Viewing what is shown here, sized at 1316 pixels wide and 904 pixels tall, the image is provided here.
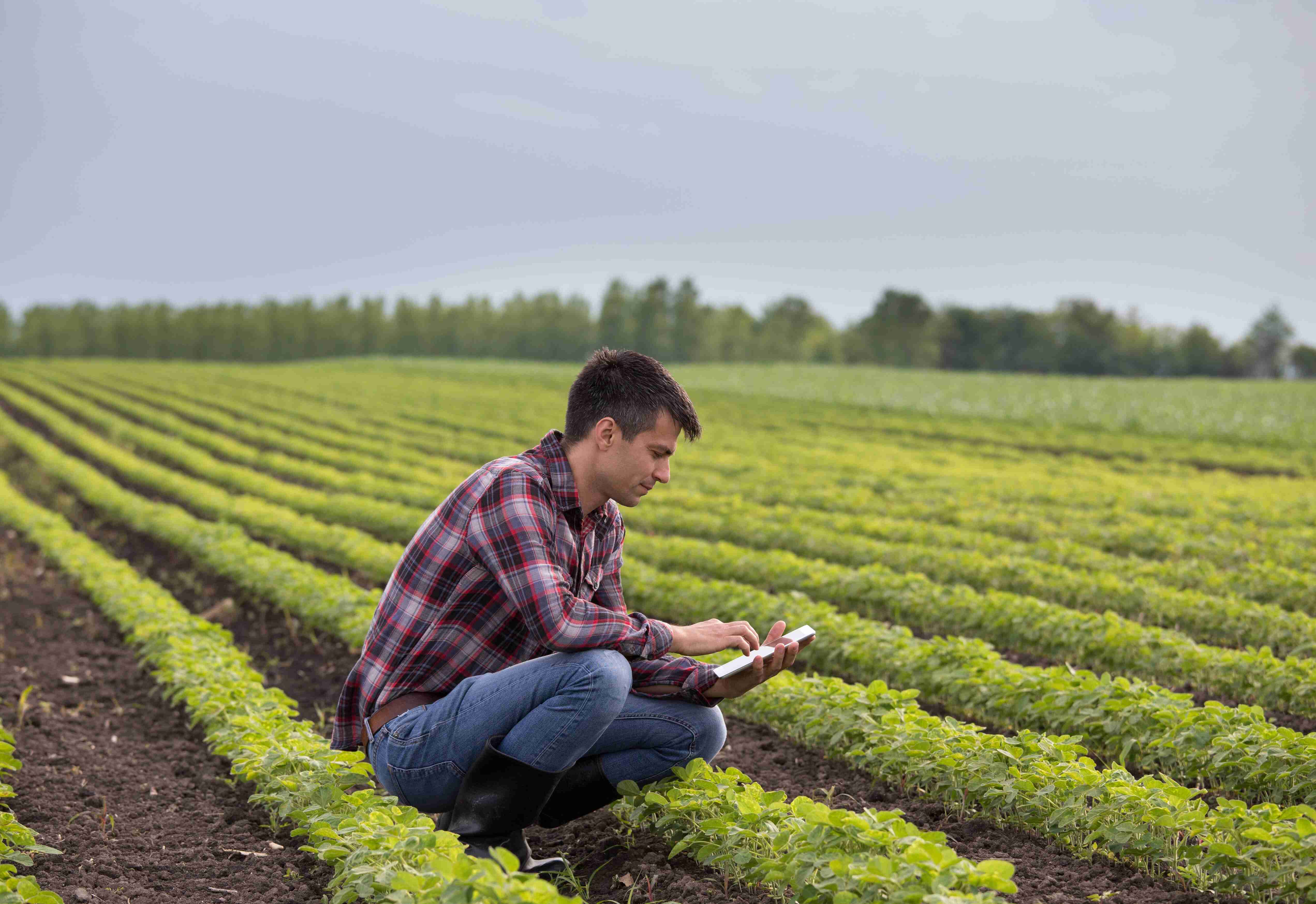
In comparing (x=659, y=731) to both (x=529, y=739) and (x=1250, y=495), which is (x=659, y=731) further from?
(x=1250, y=495)

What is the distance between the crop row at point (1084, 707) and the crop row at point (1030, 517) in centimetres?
448

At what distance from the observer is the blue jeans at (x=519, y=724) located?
137 inches

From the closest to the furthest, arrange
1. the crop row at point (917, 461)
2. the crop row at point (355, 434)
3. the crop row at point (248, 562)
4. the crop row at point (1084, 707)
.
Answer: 1. the crop row at point (1084, 707)
2. the crop row at point (248, 562)
3. the crop row at point (917, 461)
4. the crop row at point (355, 434)

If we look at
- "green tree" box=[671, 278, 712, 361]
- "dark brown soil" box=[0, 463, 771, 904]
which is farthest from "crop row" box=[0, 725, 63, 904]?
"green tree" box=[671, 278, 712, 361]

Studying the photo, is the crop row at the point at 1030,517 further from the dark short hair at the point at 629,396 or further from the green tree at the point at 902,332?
the green tree at the point at 902,332

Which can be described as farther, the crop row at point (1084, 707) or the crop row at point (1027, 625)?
the crop row at point (1027, 625)

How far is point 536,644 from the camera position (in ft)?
12.8

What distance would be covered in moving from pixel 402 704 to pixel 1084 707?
332 cm

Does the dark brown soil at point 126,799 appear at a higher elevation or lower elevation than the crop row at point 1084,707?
lower

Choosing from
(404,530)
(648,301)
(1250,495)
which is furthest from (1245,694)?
(648,301)

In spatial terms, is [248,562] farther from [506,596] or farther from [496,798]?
[496,798]

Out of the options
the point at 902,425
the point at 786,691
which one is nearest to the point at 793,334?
the point at 902,425

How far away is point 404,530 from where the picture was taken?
12.2 m

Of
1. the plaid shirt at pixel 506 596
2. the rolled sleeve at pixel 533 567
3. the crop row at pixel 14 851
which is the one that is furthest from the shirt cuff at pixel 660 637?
the crop row at pixel 14 851
